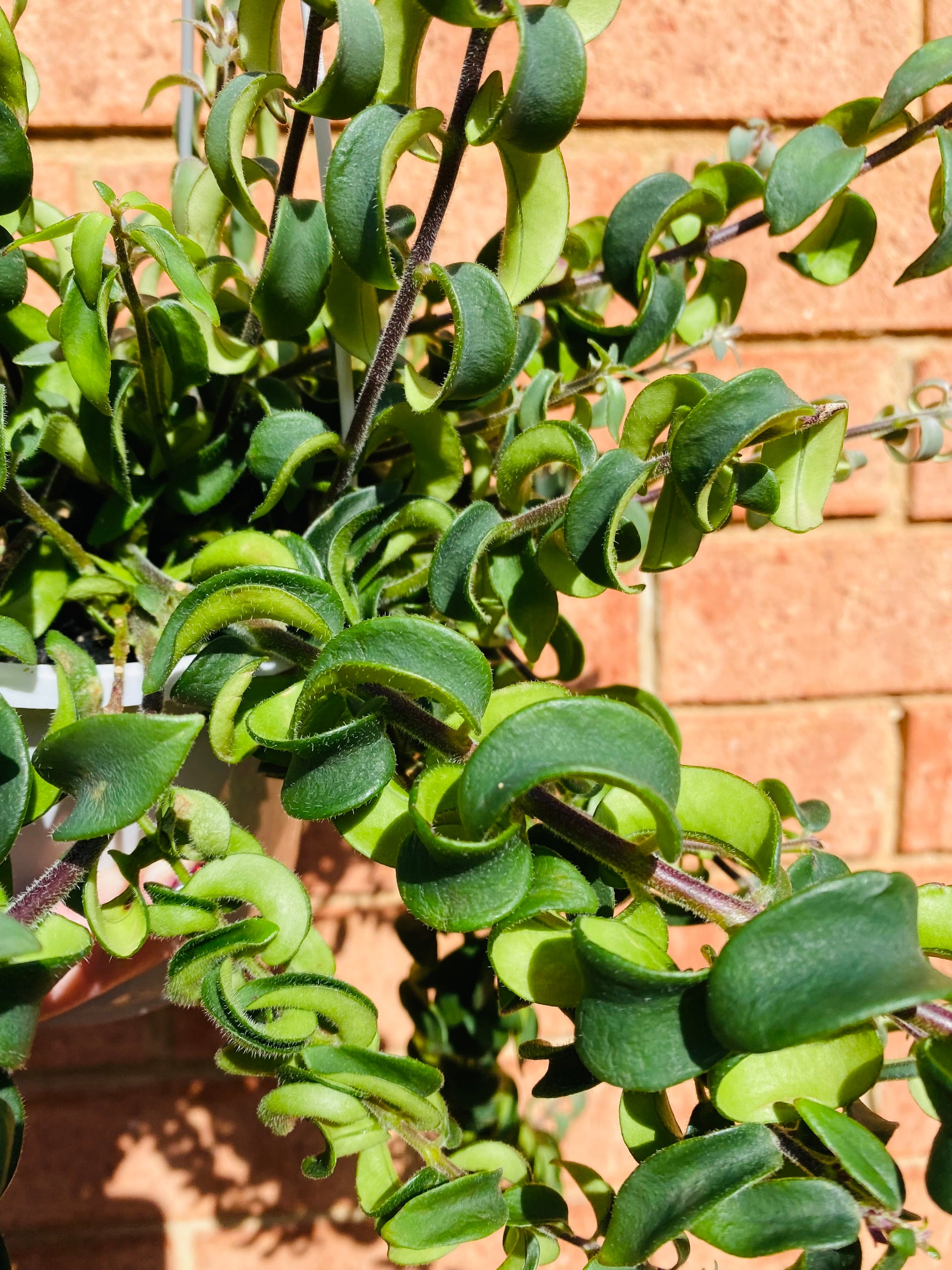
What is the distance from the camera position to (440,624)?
0.63ft

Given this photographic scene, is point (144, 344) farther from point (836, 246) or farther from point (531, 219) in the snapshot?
point (836, 246)

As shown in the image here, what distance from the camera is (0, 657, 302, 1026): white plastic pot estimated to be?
0.85ft

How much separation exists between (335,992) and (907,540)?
0.47 m

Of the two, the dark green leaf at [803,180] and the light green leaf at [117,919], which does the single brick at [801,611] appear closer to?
the dark green leaf at [803,180]

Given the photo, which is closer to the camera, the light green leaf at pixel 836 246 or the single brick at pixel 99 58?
the light green leaf at pixel 836 246

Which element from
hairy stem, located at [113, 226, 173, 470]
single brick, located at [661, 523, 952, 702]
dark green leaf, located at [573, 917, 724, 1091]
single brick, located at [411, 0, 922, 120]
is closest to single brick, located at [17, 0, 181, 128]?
single brick, located at [411, 0, 922, 120]

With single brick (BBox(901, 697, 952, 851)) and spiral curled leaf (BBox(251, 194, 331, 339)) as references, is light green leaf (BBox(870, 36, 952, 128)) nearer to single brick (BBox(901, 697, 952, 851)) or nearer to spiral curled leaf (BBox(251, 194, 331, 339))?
spiral curled leaf (BBox(251, 194, 331, 339))

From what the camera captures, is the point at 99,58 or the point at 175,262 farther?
the point at 99,58

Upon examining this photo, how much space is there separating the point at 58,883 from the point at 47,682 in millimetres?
69

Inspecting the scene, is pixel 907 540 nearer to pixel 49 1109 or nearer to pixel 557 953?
pixel 557 953

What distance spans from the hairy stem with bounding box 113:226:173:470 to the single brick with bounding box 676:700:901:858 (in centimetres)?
37

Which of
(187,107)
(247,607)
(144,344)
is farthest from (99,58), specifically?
(247,607)

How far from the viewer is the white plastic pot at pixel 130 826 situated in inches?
10.2

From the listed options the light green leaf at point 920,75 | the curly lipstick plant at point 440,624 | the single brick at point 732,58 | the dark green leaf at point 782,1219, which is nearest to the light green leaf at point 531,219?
the curly lipstick plant at point 440,624
